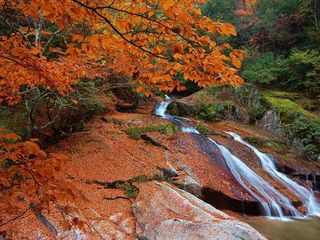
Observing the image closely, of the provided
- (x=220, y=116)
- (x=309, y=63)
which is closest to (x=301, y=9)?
(x=309, y=63)

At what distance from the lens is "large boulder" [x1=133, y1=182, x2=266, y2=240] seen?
5.14 m

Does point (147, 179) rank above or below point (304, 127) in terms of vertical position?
below

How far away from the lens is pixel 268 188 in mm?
9188

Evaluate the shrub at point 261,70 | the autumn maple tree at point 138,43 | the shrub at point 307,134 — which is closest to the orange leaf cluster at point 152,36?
the autumn maple tree at point 138,43

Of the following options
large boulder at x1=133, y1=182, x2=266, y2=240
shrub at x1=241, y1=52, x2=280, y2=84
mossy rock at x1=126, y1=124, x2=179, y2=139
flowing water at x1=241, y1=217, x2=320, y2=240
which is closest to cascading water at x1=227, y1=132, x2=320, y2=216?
flowing water at x1=241, y1=217, x2=320, y2=240

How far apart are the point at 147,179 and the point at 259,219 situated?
2.86 metres

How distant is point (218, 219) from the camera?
561 cm

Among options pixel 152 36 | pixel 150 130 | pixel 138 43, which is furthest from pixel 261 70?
pixel 138 43

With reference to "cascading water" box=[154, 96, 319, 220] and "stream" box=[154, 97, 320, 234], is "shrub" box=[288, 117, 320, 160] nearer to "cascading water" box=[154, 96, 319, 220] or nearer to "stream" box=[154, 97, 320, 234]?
"stream" box=[154, 97, 320, 234]

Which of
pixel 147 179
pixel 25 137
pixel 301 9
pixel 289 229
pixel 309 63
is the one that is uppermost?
pixel 301 9

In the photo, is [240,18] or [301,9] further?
[240,18]

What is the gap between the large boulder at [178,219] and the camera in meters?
5.14

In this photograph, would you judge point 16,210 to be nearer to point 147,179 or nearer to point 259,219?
point 147,179

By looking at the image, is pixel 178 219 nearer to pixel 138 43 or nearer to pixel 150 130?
pixel 138 43
